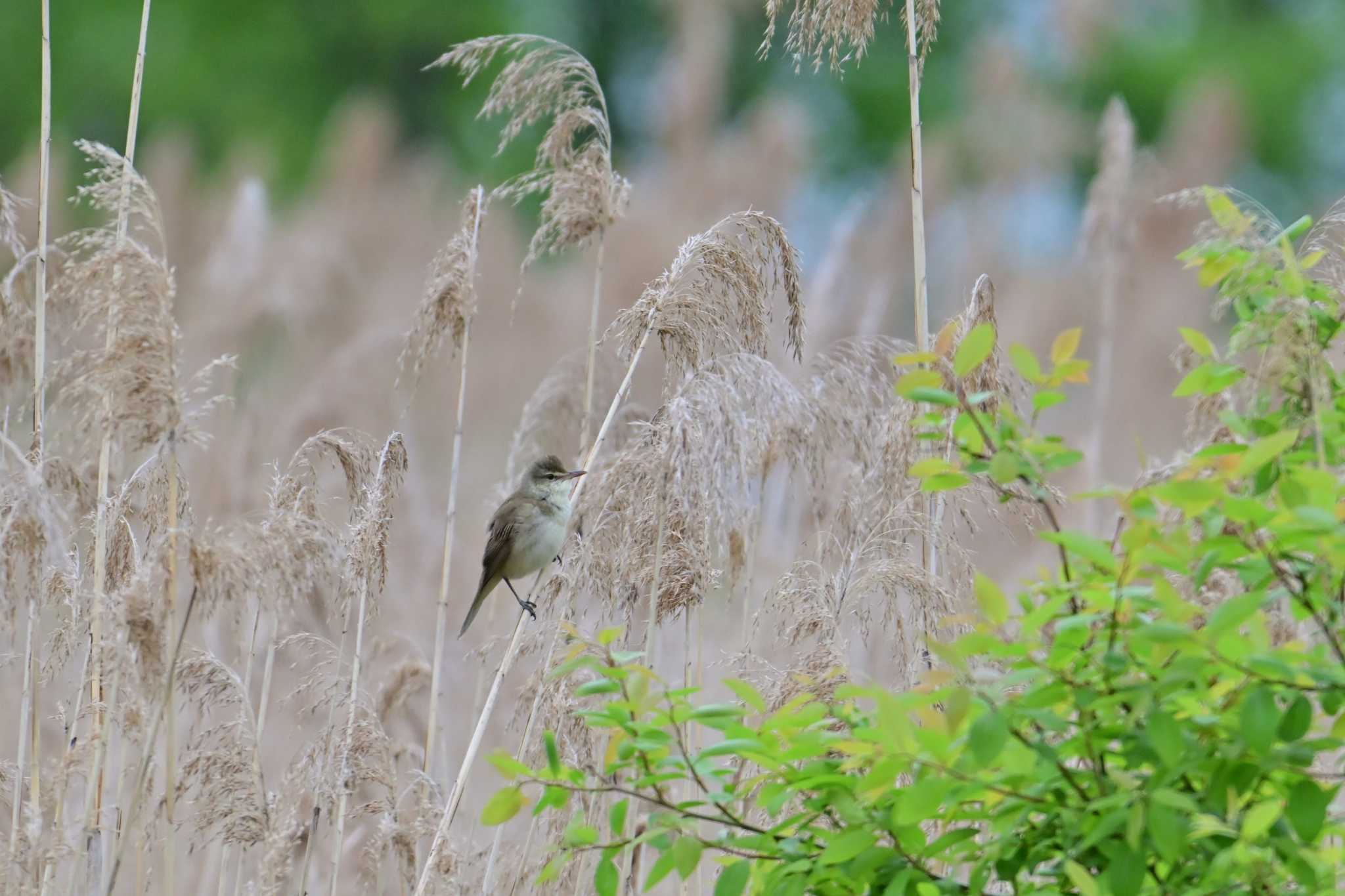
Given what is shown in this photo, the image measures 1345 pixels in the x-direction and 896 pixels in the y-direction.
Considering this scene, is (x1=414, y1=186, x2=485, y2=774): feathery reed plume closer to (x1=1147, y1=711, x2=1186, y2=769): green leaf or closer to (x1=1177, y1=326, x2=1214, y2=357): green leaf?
(x1=1177, y1=326, x2=1214, y2=357): green leaf

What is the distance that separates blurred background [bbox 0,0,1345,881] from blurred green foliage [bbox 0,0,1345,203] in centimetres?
6

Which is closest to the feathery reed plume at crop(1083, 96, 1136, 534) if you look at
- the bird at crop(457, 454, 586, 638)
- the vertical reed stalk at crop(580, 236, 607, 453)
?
the bird at crop(457, 454, 586, 638)

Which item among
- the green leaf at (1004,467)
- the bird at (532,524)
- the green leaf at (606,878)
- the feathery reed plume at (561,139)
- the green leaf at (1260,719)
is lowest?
the green leaf at (606,878)

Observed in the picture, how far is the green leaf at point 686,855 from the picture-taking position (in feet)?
5.48

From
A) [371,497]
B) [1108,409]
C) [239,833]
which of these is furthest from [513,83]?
[1108,409]

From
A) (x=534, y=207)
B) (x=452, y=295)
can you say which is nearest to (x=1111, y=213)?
(x=452, y=295)

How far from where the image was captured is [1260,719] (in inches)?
55.1

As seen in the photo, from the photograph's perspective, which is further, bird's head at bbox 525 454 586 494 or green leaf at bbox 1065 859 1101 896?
bird's head at bbox 525 454 586 494

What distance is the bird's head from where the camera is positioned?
4258 mm

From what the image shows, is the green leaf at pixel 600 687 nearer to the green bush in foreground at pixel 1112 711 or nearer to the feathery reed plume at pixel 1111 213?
the green bush in foreground at pixel 1112 711

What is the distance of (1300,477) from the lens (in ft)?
5.09

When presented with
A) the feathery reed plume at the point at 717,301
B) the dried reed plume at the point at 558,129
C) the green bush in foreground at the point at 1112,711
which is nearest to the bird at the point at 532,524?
the dried reed plume at the point at 558,129

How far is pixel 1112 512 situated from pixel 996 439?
3.82m

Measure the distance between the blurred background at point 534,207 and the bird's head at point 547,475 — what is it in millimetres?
200
